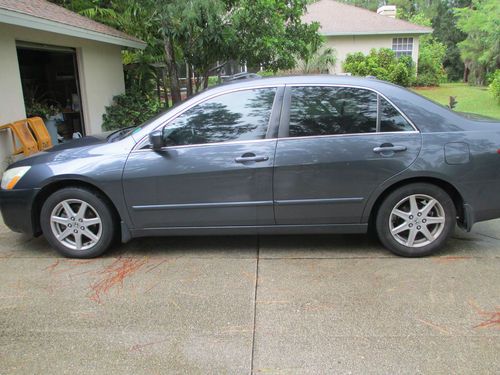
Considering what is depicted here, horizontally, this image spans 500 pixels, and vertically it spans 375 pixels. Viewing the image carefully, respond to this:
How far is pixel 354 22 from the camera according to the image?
1086 inches

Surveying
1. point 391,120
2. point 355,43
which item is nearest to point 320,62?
point 355,43

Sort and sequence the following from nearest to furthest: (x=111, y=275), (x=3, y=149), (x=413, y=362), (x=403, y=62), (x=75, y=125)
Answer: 1. (x=413, y=362)
2. (x=111, y=275)
3. (x=3, y=149)
4. (x=75, y=125)
5. (x=403, y=62)

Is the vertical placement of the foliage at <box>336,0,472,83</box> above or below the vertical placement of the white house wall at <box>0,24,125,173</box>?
above

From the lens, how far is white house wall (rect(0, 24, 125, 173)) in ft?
24.8

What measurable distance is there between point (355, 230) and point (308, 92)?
135 centimetres

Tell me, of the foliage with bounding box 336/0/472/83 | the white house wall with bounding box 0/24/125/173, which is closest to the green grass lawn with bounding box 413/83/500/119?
the white house wall with bounding box 0/24/125/173

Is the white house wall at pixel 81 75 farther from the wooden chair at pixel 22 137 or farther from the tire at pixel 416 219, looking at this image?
the tire at pixel 416 219

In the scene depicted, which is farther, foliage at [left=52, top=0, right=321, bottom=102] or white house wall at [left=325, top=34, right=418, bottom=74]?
white house wall at [left=325, top=34, right=418, bottom=74]

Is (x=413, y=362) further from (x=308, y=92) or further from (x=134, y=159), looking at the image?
(x=134, y=159)

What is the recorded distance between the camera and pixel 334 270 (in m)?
4.23

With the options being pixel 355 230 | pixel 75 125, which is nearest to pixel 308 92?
pixel 355 230

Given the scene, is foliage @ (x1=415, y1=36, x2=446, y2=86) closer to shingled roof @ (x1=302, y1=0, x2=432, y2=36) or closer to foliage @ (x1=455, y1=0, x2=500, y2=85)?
shingled roof @ (x1=302, y1=0, x2=432, y2=36)

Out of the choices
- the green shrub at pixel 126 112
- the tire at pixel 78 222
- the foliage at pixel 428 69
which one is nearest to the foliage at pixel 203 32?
the green shrub at pixel 126 112

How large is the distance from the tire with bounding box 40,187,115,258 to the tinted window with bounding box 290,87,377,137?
1908 millimetres
